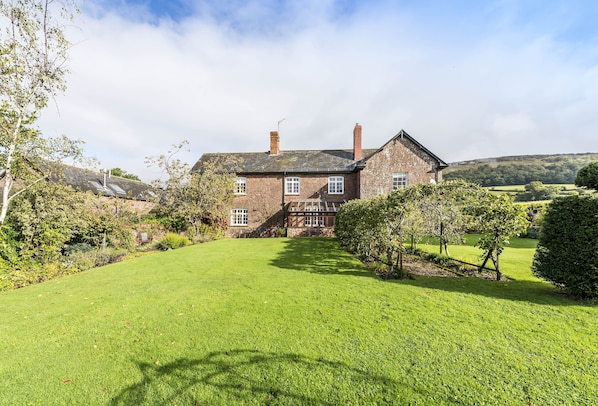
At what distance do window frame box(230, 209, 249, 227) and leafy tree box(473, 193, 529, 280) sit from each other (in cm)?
1975

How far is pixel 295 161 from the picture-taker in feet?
83.9

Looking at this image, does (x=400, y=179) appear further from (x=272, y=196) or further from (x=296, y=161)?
(x=272, y=196)

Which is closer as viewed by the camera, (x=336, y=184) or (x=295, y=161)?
(x=336, y=184)

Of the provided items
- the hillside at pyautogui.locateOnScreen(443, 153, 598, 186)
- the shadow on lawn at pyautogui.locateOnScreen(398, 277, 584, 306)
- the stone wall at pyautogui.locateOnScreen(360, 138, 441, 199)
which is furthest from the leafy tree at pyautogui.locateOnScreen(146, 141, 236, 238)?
the hillside at pyautogui.locateOnScreen(443, 153, 598, 186)

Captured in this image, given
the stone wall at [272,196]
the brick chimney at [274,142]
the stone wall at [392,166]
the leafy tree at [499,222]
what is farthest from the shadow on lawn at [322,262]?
the brick chimney at [274,142]

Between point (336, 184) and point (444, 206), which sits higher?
point (336, 184)

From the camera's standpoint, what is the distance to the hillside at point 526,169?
4931 centimetres

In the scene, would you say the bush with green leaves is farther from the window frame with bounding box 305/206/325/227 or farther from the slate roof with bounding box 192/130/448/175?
the window frame with bounding box 305/206/325/227

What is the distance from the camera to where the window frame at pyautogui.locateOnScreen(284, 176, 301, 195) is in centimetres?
2428

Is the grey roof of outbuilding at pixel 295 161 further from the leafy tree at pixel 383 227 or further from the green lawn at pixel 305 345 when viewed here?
the green lawn at pixel 305 345

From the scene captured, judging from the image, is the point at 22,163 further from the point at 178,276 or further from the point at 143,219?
the point at 143,219

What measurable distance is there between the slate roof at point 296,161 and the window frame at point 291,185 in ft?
→ 2.30

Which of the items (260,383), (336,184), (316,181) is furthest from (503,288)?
(316,181)

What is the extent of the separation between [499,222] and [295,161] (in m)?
19.6
